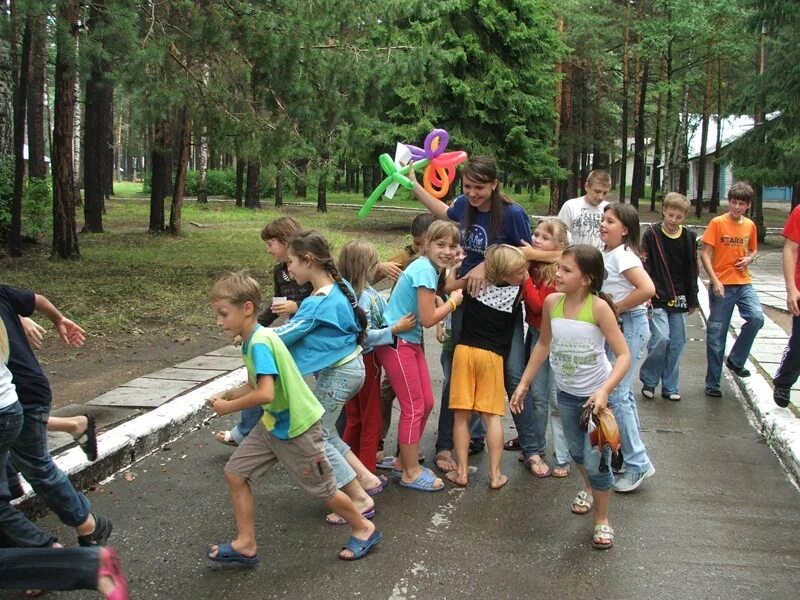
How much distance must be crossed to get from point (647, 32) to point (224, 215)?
17.7 m

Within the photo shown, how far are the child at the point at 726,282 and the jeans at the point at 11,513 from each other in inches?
223

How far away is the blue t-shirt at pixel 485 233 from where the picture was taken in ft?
16.5

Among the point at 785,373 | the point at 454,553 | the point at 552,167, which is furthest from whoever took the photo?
the point at 552,167

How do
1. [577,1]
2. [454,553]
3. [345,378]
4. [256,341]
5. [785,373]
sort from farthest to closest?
[577,1], [785,373], [345,378], [454,553], [256,341]

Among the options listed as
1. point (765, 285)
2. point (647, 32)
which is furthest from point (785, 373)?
point (647, 32)

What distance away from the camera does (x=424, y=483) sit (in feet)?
15.5

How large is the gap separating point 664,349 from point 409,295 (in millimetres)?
3045

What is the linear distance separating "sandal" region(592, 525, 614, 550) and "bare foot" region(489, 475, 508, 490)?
0.84 metres

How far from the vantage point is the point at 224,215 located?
2898cm

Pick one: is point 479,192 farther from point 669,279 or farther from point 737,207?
point 737,207

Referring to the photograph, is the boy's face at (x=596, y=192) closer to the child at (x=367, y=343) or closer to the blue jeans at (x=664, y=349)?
the blue jeans at (x=664, y=349)

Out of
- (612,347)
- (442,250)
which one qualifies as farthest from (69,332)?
(612,347)

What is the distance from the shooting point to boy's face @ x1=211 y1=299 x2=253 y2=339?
346cm

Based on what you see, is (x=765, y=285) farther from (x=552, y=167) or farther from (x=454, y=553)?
(x=454, y=553)
